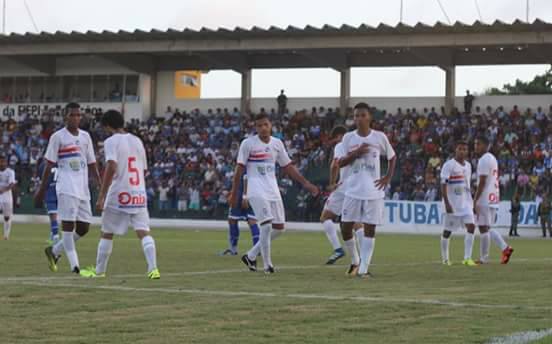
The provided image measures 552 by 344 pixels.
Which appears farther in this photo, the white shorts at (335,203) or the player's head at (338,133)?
the white shorts at (335,203)

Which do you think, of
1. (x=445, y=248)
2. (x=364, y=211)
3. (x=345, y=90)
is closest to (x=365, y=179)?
(x=364, y=211)

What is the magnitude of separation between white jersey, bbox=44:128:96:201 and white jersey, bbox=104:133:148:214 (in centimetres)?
147

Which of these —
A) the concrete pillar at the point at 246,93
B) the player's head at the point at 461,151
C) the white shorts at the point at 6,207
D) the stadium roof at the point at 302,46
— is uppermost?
the stadium roof at the point at 302,46

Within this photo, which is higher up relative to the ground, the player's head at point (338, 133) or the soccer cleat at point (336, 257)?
the player's head at point (338, 133)

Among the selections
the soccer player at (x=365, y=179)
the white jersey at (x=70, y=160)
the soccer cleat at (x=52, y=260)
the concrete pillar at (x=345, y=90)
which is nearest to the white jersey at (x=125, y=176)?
the white jersey at (x=70, y=160)

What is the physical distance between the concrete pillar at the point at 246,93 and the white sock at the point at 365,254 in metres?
44.7

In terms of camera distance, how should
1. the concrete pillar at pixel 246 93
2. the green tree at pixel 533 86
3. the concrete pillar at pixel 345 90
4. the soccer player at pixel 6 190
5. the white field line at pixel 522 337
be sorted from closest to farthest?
the white field line at pixel 522 337, the soccer player at pixel 6 190, the concrete pillar at pixel 345 90, the concrete pillar at pixel 246 93, the green tree at pixel 533 86

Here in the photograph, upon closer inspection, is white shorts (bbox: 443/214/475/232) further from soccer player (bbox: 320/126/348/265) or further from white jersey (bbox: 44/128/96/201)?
white jersey (bbox: 44/128/96/201)

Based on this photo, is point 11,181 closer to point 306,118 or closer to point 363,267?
point 363,267

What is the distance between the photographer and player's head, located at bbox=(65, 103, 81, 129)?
15344mm

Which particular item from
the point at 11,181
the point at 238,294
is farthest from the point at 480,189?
the point at 11,181

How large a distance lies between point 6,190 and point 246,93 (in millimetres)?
32116

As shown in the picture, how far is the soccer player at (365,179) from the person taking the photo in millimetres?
15055

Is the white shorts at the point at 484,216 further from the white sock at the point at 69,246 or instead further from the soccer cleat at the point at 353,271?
the white sock at the point at 69,246
